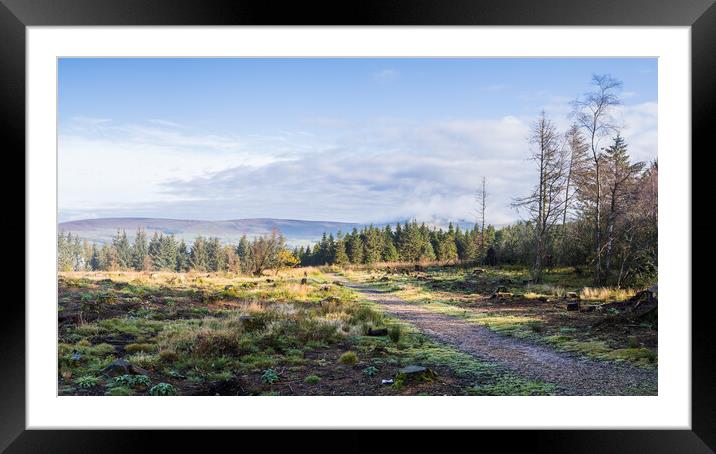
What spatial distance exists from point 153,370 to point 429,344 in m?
2.25

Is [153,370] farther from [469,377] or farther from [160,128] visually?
[469,377]

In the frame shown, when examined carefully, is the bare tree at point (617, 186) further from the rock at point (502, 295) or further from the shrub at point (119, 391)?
the shrub at point (119, 391)

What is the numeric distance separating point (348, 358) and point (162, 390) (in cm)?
144

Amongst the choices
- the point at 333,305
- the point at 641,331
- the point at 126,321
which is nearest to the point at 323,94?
the point at 333,305

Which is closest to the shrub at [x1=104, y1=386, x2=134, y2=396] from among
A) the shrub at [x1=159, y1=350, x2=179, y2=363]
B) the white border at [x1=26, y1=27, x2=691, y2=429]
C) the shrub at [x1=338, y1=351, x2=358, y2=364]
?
the shrub at [x1=159, y1=350, x2=179, y2=363]

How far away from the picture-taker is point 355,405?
2.80 m

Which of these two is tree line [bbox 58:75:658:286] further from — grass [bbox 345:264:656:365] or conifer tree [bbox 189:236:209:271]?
grass [bbox 345:264:656:365]

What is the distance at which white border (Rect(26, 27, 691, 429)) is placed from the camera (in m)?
2.32

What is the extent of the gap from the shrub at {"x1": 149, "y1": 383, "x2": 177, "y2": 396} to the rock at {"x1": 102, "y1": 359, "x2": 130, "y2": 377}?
28cm

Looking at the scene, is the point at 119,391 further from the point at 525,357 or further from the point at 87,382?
the point at 525,357

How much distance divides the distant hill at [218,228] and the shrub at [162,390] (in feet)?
4.01

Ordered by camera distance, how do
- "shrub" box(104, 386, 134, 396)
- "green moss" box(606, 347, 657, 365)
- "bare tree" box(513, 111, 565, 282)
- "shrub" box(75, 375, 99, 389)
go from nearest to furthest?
"shrub" box(104, 386, 134, 396) → "shrub" box(75, 375, 99, 389) → "green moss" box(606, 347, 657, 365) → "bare tree" box(513, 111, 565, 282)
